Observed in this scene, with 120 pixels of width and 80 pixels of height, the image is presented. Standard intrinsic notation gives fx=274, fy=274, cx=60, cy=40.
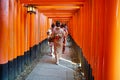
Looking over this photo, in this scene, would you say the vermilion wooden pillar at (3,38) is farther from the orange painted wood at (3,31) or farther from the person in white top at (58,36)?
the person in white top at (58,36)

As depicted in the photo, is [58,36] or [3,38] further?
[58,36]

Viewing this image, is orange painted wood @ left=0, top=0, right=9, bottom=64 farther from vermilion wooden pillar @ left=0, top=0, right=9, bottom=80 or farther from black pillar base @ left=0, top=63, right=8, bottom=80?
black pillar base @ left=0, top=63, right=8, bottom=80

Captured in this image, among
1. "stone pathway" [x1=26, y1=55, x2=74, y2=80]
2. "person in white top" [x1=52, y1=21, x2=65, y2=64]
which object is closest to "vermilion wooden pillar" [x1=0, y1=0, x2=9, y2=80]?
"stone pathway" [x1=26, y1=55, x2=74, y2=80]

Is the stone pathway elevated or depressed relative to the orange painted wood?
depressed

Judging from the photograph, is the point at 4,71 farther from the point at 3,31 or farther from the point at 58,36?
the point at 58,36

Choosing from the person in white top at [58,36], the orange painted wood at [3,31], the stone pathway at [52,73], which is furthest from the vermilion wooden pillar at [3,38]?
the person in white top at [58,36]

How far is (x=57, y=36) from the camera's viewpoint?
13.5m

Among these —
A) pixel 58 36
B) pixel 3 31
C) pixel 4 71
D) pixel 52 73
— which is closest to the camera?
pixel 3 31

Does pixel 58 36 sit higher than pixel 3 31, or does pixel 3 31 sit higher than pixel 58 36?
pixel 3 31

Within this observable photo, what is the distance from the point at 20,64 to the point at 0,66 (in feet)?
10.6

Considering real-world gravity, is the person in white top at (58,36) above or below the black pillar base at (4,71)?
above

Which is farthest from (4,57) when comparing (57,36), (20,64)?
(57,36)

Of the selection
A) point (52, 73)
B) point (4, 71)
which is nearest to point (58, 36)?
point (52, 73)

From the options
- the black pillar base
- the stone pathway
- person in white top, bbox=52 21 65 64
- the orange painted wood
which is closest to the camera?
the orange painted wood
